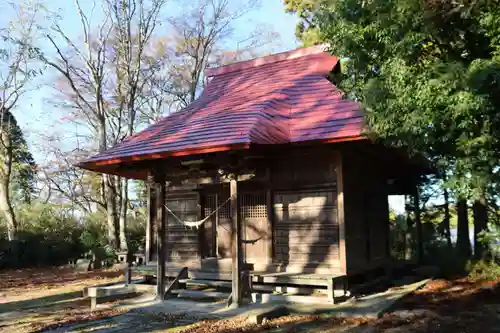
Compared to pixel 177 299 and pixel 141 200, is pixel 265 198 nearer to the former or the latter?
pixel 177 299

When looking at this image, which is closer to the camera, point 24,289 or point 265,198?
point 265,198

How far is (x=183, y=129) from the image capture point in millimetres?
9633

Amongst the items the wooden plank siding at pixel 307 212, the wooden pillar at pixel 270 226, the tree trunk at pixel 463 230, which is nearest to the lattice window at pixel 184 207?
the wooden pillar at pixel 270 226

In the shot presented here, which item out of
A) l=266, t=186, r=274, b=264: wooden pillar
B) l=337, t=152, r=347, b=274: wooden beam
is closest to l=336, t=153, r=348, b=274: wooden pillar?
l=337, t=152, r=347, b=274: wooden beam

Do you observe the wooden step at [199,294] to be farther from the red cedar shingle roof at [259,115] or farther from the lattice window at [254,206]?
the red cedar shingle roof at [259,115]

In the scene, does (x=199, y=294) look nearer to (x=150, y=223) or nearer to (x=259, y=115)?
(x=150, y=223)

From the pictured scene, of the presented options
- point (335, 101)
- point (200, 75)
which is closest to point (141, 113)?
point (200, 75)

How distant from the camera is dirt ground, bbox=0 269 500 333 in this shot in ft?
22.4

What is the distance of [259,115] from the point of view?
29.9ft

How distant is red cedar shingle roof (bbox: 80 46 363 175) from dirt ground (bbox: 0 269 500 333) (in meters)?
2.95

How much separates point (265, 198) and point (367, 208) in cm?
265

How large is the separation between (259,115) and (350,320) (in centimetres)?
415

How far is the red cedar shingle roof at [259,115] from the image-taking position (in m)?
8.40

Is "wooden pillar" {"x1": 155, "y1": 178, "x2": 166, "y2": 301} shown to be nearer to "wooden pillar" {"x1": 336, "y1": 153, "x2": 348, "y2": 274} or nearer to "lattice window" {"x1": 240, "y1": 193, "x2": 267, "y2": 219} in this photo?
"lattice window" {"x1": 240, "y1": 193, "x2": 267, "y2": 219}
